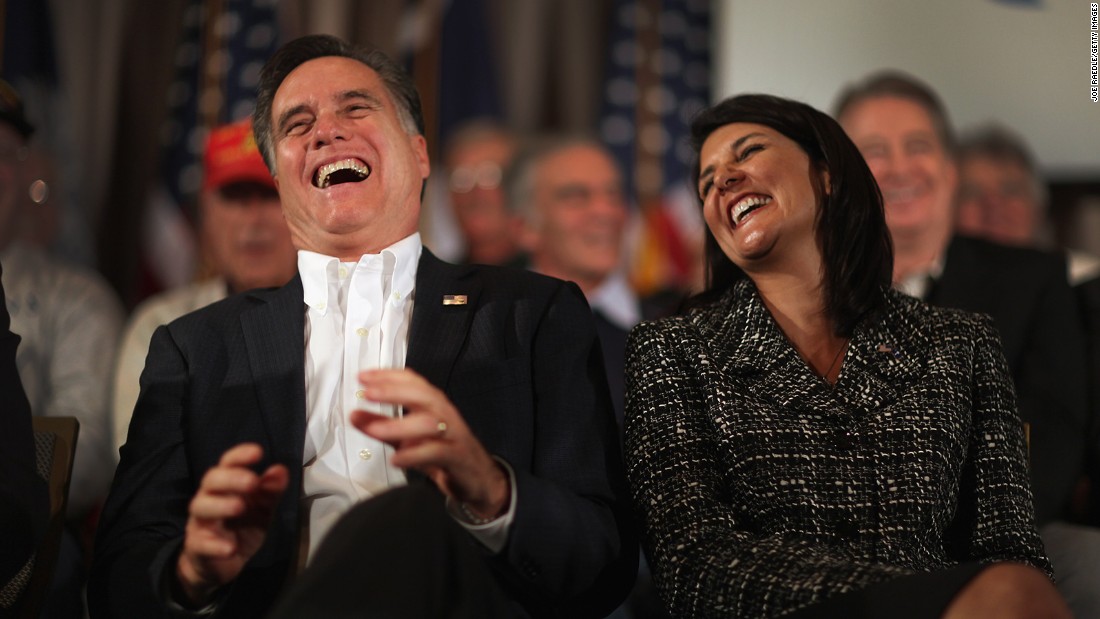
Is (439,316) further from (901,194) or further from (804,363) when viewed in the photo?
(901,194)

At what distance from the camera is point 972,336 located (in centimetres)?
178

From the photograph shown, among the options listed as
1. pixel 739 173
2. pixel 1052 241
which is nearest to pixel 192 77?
pixel 739 173

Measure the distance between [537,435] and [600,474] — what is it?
11 centimetres

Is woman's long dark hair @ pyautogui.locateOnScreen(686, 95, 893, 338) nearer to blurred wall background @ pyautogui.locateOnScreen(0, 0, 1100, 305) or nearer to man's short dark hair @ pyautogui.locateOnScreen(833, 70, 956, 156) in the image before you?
man's short dark hair @ pyautogui.locateOnScreen(833, 70, 956, 156)

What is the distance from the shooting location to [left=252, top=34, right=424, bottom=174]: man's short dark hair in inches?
76.7

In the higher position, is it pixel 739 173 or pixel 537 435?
pixel 739 173

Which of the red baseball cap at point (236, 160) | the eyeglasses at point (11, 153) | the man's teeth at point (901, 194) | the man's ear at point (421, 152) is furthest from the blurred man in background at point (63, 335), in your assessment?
the man's teeth at point (901, 194)

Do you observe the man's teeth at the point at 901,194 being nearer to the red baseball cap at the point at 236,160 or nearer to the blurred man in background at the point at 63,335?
the red baseball cap at the point at 236,160

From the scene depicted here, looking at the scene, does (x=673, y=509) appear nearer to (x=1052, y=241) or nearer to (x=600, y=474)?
(x=600, y=474)

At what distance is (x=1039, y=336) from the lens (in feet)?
8.16

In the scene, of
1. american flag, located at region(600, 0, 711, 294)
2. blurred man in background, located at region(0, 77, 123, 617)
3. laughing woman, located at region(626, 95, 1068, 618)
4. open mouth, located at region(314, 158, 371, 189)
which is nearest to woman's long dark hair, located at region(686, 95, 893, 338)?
laughing woman, located at region(626, 95, 1068, 618)

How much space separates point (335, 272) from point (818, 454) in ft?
2.59

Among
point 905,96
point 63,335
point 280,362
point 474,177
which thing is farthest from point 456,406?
point 474,177

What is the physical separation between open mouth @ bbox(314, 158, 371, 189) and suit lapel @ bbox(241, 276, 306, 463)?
16 cm
